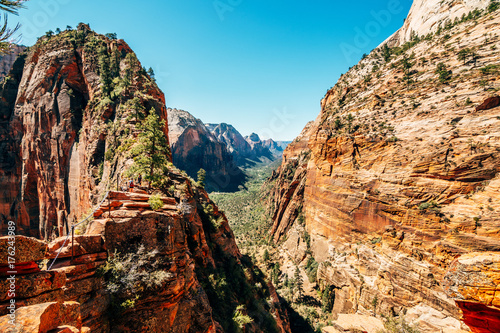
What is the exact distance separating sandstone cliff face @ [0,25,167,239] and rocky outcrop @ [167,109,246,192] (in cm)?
11298

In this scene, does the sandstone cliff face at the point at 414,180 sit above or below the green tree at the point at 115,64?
below

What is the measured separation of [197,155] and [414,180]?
514 feet

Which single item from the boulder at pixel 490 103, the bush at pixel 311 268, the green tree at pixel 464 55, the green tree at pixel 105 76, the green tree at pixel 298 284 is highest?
the green tree at pixel 464 55

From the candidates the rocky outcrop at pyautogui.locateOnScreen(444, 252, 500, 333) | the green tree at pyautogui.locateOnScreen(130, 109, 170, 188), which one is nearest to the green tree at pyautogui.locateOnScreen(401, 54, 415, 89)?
the rocky outcrop at pyautogui.locateOnScreen(444, 252, 500, 333)

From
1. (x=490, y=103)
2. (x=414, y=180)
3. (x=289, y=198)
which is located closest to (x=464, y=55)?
(x=490, y=103)

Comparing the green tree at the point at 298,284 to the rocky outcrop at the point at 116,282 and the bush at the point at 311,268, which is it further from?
the rocky outcrop at the point at 116,282

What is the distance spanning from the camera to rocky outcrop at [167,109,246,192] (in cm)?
15700

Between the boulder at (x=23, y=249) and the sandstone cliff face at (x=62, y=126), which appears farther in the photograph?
the sandstone cliff face at (x=62, y=126)

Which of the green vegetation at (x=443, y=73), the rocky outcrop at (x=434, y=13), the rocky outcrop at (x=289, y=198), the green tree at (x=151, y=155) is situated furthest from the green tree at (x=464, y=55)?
the green tree at (x=151, y=155)

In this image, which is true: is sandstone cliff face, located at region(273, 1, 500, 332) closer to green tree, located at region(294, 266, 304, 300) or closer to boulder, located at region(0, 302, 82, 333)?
green tree, located at region(294, 266, 304, 300)

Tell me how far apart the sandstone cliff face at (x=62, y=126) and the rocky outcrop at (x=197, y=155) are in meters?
113

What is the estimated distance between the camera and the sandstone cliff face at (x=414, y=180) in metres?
22.7

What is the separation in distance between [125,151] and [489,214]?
41.6m

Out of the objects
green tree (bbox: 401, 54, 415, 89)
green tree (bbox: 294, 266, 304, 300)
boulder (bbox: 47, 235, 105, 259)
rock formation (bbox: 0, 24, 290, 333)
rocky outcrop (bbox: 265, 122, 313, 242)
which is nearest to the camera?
rock formation (bbox: 0, 24, 290, 333)
